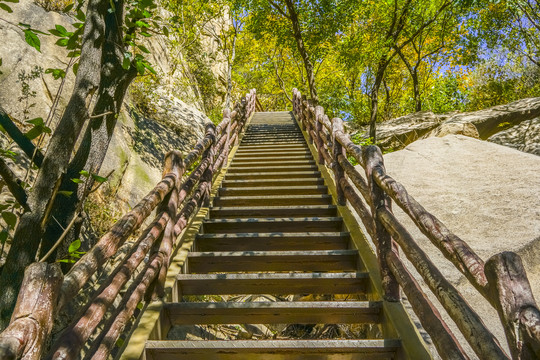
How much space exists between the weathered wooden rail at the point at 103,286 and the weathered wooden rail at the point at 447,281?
1.53 m

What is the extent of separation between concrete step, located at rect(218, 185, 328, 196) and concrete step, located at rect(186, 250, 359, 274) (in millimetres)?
1933

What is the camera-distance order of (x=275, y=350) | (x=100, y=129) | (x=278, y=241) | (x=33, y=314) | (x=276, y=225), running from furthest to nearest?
(x=276, y=225) → (x=278, y=241) → (x=100, y=129) → (x=275, y=350) → (x=33, y=314)

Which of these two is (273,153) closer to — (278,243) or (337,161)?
(337,161)

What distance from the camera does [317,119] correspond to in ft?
21.3

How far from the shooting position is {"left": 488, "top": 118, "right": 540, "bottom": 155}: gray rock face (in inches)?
340

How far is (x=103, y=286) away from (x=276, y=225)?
92.3 inches

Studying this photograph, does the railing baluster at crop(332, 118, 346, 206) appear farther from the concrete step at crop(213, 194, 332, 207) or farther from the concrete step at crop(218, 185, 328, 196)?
the concrete step at crop(218, 185, 328, 196)

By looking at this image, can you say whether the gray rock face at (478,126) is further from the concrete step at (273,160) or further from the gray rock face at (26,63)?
the gray rock face at (26,63)

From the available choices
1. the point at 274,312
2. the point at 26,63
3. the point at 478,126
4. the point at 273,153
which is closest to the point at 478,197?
the point at 274,312

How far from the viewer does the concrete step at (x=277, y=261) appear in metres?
3.41

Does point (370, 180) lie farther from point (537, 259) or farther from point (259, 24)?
point (259, 24)

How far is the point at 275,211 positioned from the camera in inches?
178

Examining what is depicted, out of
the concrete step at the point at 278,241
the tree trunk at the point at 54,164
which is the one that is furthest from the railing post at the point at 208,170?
the tree trunk at the point at 54,164

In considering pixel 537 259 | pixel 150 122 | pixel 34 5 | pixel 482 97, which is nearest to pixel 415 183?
pixel 537 259
